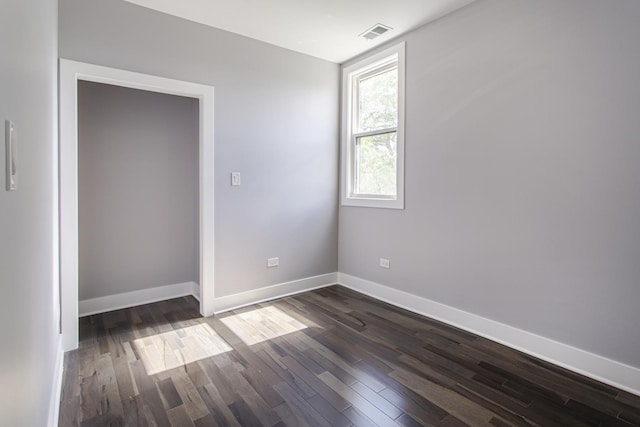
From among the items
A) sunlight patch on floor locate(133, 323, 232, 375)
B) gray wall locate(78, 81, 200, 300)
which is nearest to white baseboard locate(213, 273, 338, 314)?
sunlight patch on floor locate(133, 323, 232, 375)

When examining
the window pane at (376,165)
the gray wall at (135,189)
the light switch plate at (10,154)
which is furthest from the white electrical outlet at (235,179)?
the light switch plate at (10,154)

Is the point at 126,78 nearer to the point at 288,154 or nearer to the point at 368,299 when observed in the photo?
the point at 288,154

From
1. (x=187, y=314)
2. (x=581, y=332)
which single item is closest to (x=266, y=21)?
(x=187, y=314)

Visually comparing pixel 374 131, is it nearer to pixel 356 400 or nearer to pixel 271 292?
pixel 271 292

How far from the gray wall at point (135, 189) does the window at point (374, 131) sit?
1.74 m

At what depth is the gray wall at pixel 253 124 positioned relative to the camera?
2617mm

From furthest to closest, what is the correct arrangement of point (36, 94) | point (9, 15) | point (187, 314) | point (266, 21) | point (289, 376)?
point (187, 314) < point (266, 21) < point (289, 376) < point (36, 94) < point (9, 15)

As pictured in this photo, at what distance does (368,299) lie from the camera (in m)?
3.57

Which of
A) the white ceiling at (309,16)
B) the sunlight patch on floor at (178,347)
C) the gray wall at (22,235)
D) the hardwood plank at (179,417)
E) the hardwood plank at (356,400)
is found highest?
the white ceiling at (309,16)

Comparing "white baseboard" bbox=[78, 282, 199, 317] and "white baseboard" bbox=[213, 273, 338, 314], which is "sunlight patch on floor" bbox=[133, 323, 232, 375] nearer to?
"white baseboard" bbox=[213, 273, 338, 314]

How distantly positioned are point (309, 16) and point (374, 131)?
4.29 feet

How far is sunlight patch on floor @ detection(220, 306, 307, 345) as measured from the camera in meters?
2.72

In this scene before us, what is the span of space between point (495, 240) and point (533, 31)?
4.99 feet

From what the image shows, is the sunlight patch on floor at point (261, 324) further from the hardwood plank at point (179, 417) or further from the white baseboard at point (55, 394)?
the white baseboard at point (55, 394)
